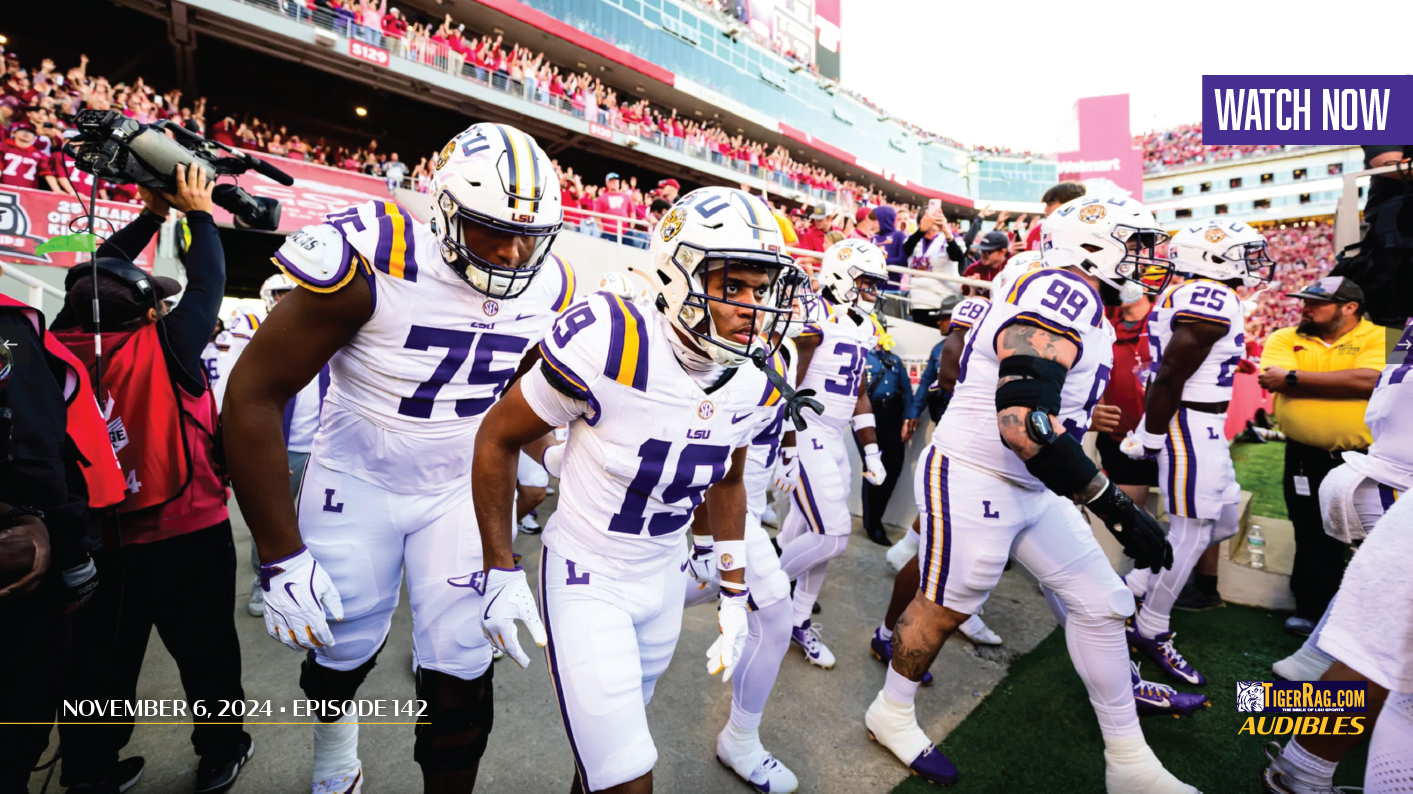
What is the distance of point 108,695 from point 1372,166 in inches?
327

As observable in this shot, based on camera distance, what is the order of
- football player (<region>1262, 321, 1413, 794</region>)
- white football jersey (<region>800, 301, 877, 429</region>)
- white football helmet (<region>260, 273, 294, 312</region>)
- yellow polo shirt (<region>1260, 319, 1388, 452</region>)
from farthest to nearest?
white football helmet (<region>260, 273, 294, 312</region>), white football jersey (<region>800, 301, 877, 429</region>), yellow polo shirt (<region>1260, 319, 1388, 452</region>), football player (<region>1262, 321, 1413, 794</region>)

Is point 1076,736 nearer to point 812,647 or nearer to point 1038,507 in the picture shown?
point 1038,507

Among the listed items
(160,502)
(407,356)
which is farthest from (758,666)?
(160,502)

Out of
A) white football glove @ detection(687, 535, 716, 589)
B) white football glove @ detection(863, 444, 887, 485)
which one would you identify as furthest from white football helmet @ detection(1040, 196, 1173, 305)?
white football glove @ detection(687, 535, 716, 589)

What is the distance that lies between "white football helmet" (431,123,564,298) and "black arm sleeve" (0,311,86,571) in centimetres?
119

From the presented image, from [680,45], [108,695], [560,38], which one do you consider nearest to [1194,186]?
[680,45]

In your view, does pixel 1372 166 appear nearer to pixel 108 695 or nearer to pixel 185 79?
pixel 108 695

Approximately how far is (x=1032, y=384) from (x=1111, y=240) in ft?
3.68

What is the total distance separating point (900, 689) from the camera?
3.03m

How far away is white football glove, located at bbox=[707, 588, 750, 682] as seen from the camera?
7.19ft

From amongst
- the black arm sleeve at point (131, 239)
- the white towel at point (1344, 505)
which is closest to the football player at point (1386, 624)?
the white towel at point (1344, 505)

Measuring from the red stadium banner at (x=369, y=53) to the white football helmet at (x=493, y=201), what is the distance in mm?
16421

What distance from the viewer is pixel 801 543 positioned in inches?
159

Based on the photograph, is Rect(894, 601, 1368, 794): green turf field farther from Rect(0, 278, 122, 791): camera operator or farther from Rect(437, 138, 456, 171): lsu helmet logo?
Rect(437, 138, 456, 171): lsu helmet logo
